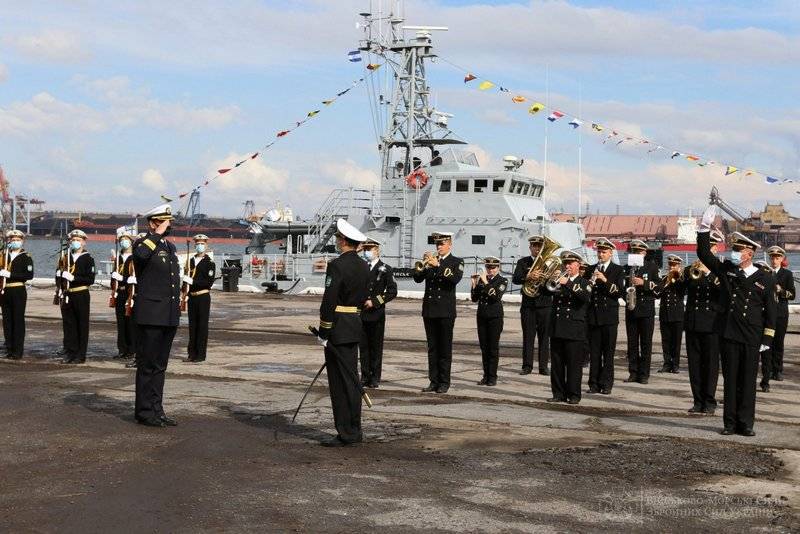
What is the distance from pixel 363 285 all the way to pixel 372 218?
86.0 ft

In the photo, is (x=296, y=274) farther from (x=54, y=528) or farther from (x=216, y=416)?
(x=54, y=528)

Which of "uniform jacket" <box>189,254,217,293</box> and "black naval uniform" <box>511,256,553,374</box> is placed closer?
"black naval uniform" <box>511,256,553,374</box>

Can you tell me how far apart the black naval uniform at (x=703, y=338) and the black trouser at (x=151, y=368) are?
208 inches

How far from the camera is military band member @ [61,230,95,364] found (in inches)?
548

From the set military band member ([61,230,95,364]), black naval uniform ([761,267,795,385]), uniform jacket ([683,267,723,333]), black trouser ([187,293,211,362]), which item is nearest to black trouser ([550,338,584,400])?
uniform jacket ([683,267,723,333])

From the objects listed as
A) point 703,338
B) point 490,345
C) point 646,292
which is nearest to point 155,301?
point 490,345

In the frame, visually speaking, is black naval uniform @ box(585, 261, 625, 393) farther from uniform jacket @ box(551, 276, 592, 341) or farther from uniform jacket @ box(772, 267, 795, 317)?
uniform jacket @ box(772, 267, 795, 317)

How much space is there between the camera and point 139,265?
9039mm

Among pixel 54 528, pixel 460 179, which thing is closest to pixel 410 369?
pixel 54 528

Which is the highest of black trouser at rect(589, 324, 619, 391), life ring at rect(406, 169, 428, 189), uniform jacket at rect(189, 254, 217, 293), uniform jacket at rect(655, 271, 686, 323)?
life ring at rect(406, 169, 428, 189)

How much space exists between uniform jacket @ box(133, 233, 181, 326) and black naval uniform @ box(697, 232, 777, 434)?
4.60m

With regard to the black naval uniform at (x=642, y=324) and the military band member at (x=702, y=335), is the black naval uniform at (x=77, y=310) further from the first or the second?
the military band member at (x=702, y=335)

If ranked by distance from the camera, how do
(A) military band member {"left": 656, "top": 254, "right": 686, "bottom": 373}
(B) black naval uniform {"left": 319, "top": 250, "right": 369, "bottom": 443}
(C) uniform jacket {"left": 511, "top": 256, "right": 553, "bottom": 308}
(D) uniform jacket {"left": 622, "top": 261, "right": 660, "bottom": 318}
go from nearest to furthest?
(B) black naval uniform {"left": 319, "top": 250, "right": 369, "bottom": 443} → (C) uniform jacket {"left": 511, "top": 256, "right": 553, "bottom": 308} → (D) uniform jacket {"left": 622, "top": 261, "right": 660, "bottom": 318} → (A) military band member {"left": 656, "top": 254, "right": 686, "bottom": 373}

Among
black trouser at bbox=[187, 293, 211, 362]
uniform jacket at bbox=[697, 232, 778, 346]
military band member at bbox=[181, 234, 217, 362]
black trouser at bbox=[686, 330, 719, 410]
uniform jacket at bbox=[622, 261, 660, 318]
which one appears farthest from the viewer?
military band member at bbox=[181, 234, 217, 362]
